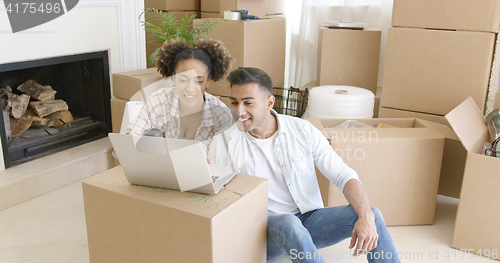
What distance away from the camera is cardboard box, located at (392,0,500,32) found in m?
1.86

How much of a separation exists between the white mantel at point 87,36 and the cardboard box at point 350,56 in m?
1.18

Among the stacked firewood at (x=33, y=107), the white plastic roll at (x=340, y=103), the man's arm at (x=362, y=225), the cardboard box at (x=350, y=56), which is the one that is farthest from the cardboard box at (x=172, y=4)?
the man's arm at (x=362, y=225)

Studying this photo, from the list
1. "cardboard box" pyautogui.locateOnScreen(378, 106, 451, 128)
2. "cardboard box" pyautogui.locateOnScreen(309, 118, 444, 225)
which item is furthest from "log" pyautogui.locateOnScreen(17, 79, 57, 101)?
"cardboard box" pyautogui.locateOnScreen(378, 106, 451, 128)

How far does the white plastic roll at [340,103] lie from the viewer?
6.91 ft

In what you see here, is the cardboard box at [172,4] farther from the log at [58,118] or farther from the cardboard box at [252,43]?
the log at [58,118]

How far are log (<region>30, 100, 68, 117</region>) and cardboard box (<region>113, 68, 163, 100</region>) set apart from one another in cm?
32

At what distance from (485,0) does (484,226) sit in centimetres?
98

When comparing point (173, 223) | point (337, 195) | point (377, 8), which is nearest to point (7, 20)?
point (173, 223)

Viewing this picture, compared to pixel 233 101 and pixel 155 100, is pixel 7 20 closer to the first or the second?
pixel 155 100

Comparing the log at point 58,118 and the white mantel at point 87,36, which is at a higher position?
the white mantel at point 87,36

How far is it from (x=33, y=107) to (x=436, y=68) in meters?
2.19

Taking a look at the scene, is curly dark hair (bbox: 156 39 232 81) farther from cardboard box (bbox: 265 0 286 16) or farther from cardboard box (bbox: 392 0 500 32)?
cardboard box (bbox: 265 0 286 16)

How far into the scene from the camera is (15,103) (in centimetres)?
228

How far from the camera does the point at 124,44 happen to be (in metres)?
2.61
